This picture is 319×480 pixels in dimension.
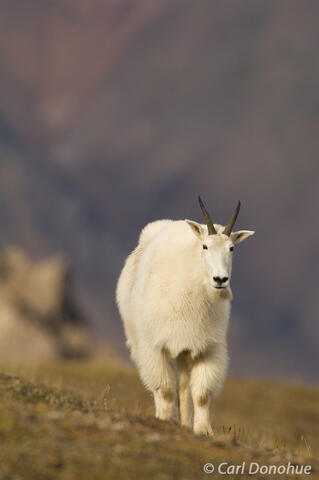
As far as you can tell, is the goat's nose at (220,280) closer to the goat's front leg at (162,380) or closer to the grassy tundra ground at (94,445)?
the goat's front leg at (162,380)

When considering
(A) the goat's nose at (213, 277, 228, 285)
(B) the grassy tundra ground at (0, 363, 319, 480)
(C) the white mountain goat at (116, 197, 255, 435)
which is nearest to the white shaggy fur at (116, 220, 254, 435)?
(C) the white mountain goat at (116, 197, 255, 435)

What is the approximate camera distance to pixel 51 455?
229 inches

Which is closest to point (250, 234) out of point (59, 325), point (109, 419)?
point (109, 419)

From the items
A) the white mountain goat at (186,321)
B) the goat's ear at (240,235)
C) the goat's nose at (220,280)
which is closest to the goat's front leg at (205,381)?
the white mountain goat at (186,321)

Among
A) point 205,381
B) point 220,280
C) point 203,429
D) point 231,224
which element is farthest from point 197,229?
point 203,429

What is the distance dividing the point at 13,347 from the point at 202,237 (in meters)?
44.2

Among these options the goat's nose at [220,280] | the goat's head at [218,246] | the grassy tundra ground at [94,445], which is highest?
the goat's head at [218,246]

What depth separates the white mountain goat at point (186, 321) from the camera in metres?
9.43

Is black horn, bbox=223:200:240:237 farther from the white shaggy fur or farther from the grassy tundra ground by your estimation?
the grassy tundra ground

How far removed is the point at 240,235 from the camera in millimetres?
9781

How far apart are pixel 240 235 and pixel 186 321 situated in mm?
1400

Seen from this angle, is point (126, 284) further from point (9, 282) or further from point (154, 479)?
point (9, 282)

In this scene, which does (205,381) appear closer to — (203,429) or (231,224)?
(203,429)

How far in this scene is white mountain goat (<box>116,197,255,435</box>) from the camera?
9.43 m
